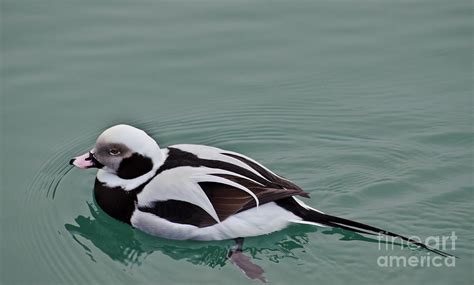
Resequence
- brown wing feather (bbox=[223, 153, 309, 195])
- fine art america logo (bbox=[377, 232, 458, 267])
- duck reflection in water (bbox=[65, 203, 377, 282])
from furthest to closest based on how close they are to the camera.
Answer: brown wing feather (bbox=[223, 153, 309, 195]), duck reflection in water (bbox=[65, 203, 377, 282]), fine art america logo (bbox=[377, 232, 458, 267])

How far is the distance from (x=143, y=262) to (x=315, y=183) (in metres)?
1.07

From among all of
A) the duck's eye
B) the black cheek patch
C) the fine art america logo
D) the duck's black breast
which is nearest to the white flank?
the duck's black breast

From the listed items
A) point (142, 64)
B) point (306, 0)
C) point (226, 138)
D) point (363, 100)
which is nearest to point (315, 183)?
point (226, 138)

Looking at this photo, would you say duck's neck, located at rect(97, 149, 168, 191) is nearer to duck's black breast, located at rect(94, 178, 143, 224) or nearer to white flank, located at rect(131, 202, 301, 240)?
duck's black breast, located at rect(94, 178, 143, 224)

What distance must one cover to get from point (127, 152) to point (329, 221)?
107 centimetres

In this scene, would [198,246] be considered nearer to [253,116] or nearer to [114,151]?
[114,151]

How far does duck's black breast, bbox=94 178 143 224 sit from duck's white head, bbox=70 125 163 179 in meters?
0.09

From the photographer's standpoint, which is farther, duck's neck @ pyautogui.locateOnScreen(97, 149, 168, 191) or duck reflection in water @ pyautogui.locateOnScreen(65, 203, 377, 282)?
duck's neck @ pyautogui.locateOnScreen(97, 149, 168, 191)

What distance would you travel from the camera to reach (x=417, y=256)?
4.34 m

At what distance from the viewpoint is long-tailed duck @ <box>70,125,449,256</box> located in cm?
445

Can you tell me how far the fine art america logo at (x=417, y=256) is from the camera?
4.30m

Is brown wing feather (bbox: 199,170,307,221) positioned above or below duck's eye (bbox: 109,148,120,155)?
below

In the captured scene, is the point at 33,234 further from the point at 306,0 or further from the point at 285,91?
the point at 306,0

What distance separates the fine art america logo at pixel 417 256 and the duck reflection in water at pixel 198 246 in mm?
95
